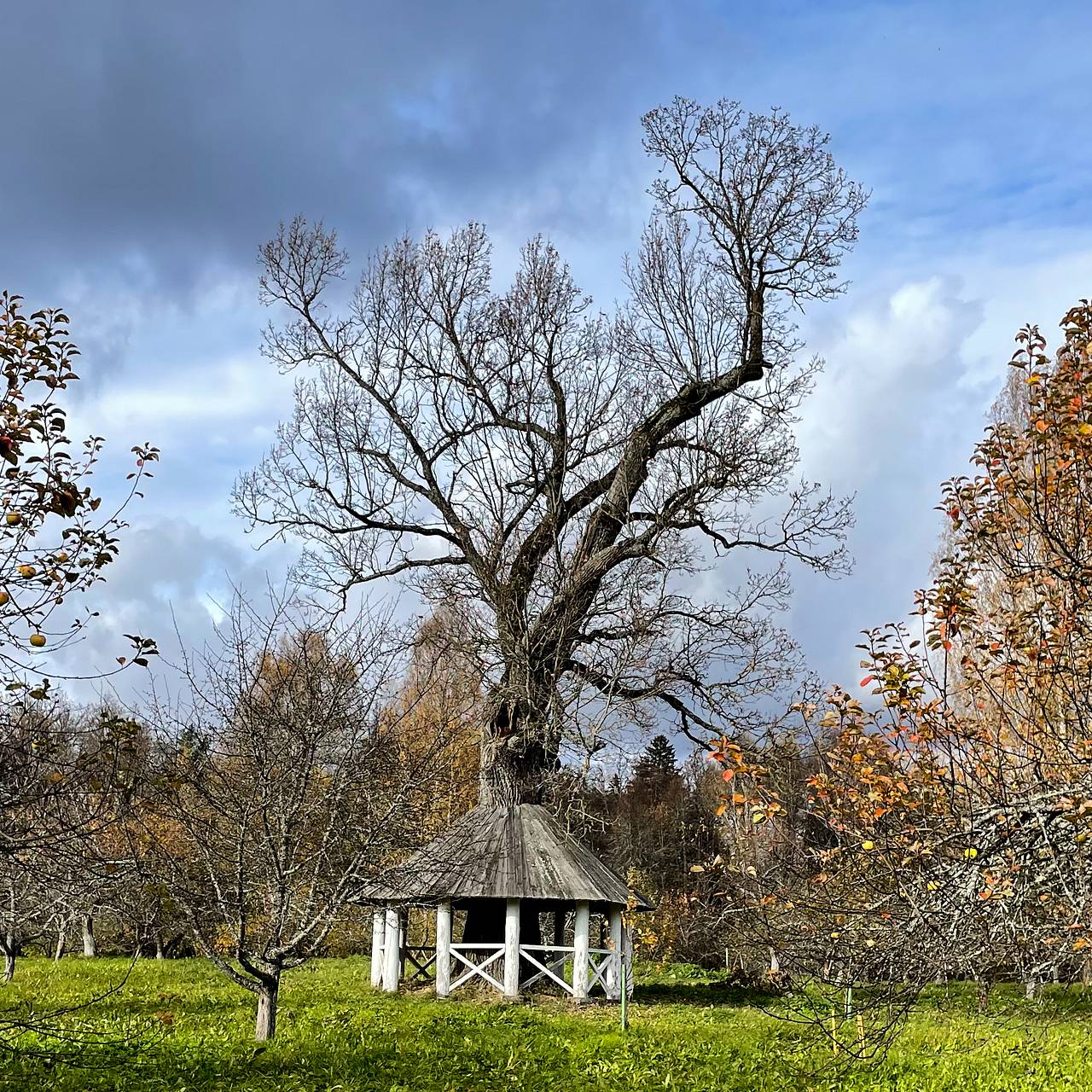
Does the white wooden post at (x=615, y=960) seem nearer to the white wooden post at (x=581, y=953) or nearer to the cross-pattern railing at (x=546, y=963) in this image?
the white wooden post at (x=581, y=953)

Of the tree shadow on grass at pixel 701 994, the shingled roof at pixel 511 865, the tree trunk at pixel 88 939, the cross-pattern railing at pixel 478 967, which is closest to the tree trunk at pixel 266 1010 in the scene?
the shingled roof at pixel 511 865

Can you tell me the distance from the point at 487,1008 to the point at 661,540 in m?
8.48

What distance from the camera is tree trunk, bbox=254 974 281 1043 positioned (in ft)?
34.3

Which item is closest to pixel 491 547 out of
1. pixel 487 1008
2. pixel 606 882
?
pixel 606 882

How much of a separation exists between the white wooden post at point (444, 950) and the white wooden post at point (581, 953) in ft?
6.63

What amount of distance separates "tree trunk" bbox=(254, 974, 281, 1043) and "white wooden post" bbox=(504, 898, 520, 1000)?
568 cm

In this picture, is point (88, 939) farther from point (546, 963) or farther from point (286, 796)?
point (286, 796)

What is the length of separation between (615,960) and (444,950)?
2861 millimetres

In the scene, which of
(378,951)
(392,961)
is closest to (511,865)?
(392,961)

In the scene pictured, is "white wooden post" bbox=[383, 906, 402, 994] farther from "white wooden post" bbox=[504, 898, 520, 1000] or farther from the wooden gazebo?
"white wooden post" bbox=[504, 898, 520, 1000]

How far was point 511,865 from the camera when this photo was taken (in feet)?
53.8

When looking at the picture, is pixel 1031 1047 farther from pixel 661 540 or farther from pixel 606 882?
pixel 661 540

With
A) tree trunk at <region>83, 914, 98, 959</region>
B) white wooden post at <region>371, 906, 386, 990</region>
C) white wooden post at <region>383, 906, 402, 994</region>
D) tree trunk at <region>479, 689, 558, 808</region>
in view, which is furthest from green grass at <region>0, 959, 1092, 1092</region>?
tree trunk at <region>83, 914, 98, 959</region>

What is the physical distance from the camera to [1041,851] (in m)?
5.24
